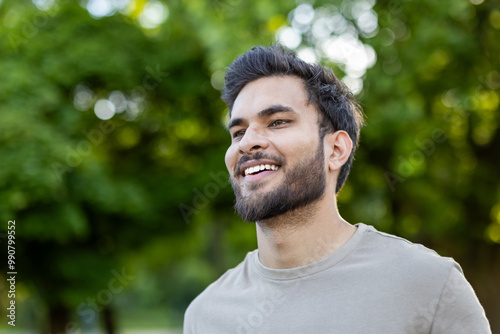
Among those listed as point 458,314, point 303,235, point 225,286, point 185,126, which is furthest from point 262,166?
point 185,126

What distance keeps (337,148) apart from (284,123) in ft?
0.99

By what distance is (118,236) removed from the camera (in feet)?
38.8

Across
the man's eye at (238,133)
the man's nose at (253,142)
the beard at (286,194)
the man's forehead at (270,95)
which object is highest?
the man's forehead at (270,95)

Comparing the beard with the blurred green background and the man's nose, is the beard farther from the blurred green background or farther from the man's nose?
the blurred green background

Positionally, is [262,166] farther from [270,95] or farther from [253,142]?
[270,95]

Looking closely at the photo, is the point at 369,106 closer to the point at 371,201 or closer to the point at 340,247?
the point at 371,201

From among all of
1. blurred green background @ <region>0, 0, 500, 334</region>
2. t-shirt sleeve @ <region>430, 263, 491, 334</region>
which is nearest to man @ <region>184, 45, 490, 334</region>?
t-shirt sleeve @ <region>430, 263, 491, 334</region>

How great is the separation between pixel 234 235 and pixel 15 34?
806cm

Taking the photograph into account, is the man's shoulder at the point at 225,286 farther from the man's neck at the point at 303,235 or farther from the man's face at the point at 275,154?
the man's face at the point at 275,154

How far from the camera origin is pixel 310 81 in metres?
2.59

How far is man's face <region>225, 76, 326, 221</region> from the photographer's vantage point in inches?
93.3

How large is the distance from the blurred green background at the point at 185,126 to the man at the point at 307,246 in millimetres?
5362

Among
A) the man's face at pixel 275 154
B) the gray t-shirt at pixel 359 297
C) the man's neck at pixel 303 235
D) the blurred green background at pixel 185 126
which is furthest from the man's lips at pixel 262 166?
the blurred green background at pixel 185 126

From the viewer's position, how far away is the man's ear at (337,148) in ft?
8.39
